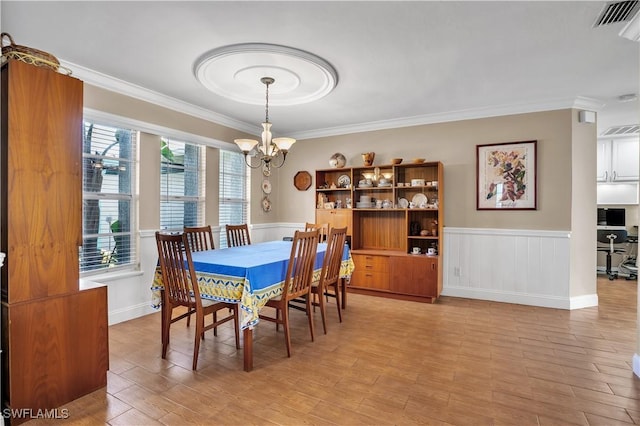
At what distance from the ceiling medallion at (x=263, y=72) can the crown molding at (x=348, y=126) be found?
799mm

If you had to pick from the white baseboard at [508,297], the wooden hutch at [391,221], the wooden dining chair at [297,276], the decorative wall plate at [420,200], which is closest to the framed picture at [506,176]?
the wooden hutch at [391,221]

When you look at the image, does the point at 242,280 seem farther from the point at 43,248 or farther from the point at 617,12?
the point at 617,12

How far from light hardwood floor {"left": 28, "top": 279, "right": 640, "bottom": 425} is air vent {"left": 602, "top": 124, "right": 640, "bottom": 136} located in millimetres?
3403

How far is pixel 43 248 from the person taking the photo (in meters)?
2.02

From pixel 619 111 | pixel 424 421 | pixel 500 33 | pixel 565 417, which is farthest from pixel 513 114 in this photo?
pixel 424 421

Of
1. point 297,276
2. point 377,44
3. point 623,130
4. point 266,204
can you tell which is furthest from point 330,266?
point 623,130

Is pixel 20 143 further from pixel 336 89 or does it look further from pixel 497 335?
pixel 497 335

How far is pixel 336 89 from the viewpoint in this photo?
3762 mm

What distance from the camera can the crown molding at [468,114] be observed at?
13.5 ft

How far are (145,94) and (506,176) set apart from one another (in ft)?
14.9

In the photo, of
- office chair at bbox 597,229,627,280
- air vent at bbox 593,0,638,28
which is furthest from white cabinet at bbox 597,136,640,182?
air vent at bbox 593,0,638,28

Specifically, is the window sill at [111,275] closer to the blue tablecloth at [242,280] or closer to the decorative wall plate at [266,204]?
the blue tablecloth at [242,280]

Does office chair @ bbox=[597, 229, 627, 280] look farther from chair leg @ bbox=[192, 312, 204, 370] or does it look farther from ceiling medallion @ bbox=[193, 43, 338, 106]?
chair leg @ bbox=[192, 312, 204, 370]

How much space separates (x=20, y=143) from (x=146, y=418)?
5.70 ft
